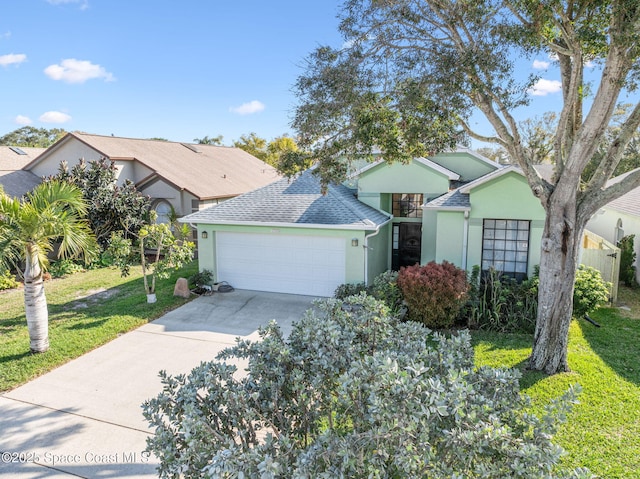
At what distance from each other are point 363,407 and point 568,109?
7450 millimetres

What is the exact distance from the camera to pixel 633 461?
18.7ft

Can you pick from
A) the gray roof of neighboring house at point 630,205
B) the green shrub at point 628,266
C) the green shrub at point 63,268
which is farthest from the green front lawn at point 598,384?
the green shrub at point 63,268

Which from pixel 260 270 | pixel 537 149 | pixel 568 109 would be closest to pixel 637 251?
pixel 568 109

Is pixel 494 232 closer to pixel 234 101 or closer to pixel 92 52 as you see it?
pixel 92 52

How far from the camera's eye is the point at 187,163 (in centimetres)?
2359

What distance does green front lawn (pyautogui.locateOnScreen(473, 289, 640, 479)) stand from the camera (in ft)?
19.2

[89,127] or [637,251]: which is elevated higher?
[89,127]

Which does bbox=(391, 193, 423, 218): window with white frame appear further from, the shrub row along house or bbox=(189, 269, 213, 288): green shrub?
bbox=(189, 269, 213, 288): green shrub

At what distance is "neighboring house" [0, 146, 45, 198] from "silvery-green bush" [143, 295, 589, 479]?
18.5 metres

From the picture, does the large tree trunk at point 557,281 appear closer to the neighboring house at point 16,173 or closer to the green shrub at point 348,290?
the green shrub at point 348,290

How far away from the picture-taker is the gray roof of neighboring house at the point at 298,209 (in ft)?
44.0

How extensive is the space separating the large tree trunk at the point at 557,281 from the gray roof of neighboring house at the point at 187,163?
1146cm

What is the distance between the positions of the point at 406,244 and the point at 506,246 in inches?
168

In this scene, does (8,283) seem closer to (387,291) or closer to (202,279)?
(202,279)
